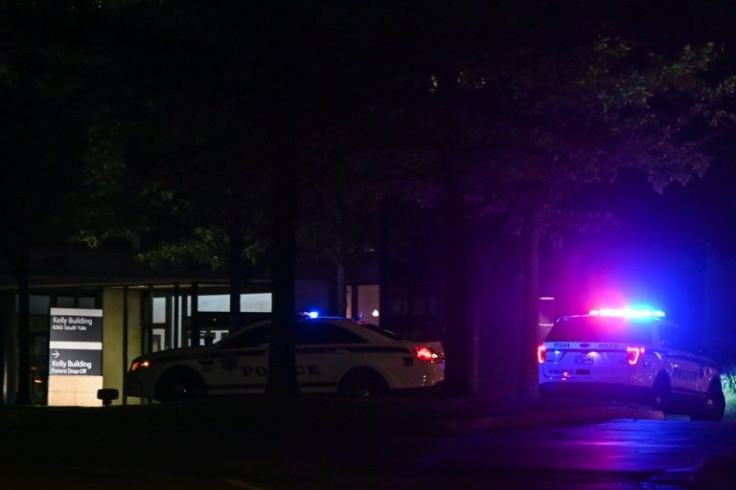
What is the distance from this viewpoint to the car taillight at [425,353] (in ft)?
68.8

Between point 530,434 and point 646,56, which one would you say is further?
point 646,56

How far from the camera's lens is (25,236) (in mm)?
24547

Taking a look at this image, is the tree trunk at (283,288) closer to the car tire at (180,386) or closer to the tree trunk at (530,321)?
the car tire at (180,386)

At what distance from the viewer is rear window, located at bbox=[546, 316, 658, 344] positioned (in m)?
20.7

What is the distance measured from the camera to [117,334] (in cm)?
3431

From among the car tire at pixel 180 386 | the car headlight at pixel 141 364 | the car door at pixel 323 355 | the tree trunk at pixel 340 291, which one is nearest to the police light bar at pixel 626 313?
the car door at pixel 323 355

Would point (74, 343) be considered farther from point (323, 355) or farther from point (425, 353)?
point (425, 353)

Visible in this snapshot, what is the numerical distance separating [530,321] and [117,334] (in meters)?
15.7

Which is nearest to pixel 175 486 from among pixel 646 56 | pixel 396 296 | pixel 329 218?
pixel 646 56

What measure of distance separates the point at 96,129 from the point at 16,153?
159 cm

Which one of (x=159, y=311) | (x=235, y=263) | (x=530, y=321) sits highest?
(x=235, y=263)

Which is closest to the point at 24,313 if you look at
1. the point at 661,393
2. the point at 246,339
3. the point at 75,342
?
the point at 75,342

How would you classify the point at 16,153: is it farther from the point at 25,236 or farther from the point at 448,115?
the point at 448,115

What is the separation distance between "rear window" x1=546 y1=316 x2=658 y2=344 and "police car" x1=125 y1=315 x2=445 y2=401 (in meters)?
2.01
